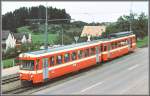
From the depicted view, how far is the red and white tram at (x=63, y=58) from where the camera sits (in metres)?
28.0

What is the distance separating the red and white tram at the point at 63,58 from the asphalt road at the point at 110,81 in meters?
0.96

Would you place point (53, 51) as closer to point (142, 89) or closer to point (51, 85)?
point (51, 85)

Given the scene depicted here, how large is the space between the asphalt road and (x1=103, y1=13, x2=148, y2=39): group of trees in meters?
25.6

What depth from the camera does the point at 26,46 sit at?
55.4 meters

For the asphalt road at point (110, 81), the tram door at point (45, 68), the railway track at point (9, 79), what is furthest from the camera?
the railway track at point (9, 79)

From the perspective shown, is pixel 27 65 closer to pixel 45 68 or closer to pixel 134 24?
pixel 45 68

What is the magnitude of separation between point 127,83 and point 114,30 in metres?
36.1

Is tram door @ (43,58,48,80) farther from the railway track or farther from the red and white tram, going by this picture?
the railway track

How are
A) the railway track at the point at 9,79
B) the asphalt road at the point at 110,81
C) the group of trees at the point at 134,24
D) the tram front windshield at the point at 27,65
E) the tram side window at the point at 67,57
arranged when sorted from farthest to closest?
the group of trees at the point at 134,24
the tram side window at the point at 67,57
the railway track at the point at 9,79
the tram front windshield at the point at 27,65
the asphalt road at the point at 110,81

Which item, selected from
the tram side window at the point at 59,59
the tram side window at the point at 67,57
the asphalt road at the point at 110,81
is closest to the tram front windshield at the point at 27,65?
the asphalt road at the point at 110,81

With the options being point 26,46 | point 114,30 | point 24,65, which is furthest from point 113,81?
point 114,30

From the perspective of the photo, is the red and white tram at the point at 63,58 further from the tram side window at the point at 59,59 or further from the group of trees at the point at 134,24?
the group of trees at the point at 134,24

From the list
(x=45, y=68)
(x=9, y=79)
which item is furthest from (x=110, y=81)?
(x=9, y=79)

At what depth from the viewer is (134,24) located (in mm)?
65688
